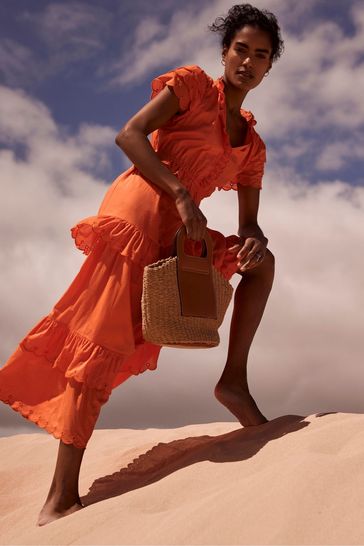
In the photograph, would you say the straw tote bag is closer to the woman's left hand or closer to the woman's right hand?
the woman's right hand

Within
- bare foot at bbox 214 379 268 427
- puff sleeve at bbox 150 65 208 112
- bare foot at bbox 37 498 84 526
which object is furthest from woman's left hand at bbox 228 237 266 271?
bare foot at bbox 37 498 84 526

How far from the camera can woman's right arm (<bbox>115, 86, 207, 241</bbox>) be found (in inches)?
122

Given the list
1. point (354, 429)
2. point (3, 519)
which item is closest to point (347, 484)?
point (354, 429)

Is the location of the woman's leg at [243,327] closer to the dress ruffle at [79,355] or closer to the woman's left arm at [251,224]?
the woman's left arm at [251,224]

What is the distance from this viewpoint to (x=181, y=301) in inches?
120

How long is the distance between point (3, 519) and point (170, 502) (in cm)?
140

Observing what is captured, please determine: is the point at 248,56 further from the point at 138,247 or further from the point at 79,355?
the point at 79,355

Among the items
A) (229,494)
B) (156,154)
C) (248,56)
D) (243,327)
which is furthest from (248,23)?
(229,494)

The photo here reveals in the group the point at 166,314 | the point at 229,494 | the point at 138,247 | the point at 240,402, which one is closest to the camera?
the point at 229,494

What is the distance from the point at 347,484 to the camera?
2.26 m

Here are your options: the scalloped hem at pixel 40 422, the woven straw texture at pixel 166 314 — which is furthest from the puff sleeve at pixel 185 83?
the scalloped hem at pixel 40 422

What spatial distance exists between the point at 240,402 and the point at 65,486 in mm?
1037

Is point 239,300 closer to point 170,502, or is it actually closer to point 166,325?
point 166,325

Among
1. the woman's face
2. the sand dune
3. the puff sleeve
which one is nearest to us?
the sand dune
